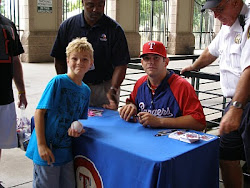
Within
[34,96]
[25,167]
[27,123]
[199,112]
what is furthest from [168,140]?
[34,96]

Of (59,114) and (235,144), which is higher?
(59,114)

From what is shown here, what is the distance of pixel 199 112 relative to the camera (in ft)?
7.97

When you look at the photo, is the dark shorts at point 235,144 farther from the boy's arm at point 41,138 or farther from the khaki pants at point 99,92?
the boy's arm at point 41,138

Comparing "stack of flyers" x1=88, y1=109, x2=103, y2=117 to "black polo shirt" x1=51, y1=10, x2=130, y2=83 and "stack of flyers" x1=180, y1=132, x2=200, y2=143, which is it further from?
"stack of flyers" x1=180, y1=132, x2=200, y2=143

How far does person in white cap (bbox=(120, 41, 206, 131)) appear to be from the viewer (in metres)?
2.40

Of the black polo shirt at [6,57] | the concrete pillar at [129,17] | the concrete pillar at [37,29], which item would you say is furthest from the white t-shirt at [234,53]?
the concrete pillar at [129,17]

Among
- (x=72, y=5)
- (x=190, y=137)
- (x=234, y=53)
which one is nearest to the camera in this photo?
(x=190, y=137)

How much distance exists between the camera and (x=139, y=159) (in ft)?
6.24

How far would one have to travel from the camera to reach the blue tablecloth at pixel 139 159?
1.86 meters

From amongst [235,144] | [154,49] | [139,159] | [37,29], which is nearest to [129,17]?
[37,29]

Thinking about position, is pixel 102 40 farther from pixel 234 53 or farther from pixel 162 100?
pixel 234 53

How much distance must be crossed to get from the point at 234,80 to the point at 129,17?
1515cm

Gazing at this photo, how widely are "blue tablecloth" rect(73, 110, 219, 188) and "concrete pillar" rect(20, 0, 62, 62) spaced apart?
11.9 m

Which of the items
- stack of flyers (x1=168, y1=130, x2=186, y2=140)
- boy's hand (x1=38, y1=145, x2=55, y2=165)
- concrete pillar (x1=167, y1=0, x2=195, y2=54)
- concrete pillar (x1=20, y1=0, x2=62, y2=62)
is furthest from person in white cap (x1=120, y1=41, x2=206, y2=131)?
concrete pillar (x1=167, y1=0, x2=195, y2=54)
